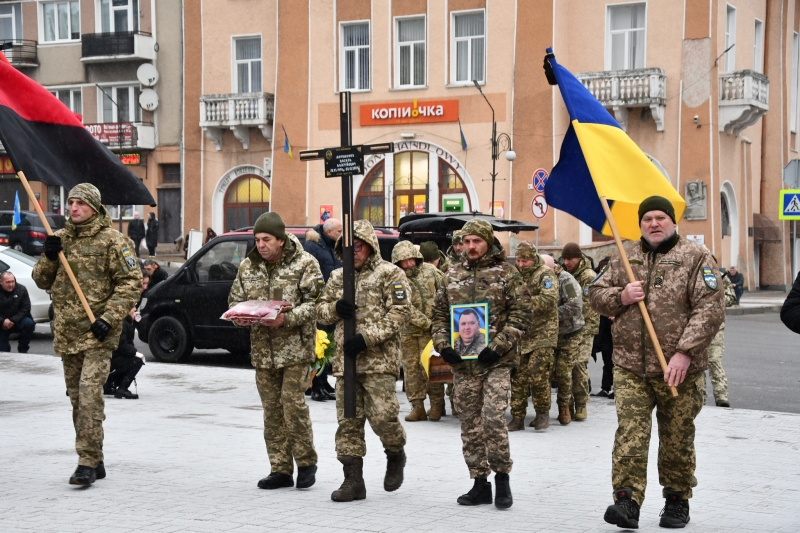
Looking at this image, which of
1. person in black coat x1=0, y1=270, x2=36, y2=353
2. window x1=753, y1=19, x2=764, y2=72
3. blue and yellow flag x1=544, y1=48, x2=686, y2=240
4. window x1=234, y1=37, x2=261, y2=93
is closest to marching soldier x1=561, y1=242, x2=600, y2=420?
blue and yellow flag x1=544, y1=48, x2=686, y2=240

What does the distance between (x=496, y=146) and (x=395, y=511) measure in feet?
96.2

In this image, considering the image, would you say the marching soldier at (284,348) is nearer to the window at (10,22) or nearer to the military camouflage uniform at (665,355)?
the military camouflage uniform at (665,355)

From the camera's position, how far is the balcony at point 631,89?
3441cm

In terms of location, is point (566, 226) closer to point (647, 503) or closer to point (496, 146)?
point (496, 146)

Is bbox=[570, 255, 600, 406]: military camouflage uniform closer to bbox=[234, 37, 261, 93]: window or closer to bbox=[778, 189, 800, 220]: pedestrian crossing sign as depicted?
bbox=[778, 189, 800, 220]: pedestrian crossing sign

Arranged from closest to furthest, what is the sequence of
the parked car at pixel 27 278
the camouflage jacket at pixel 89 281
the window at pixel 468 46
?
the camouflage jacket at pixel 89 281 < the parked car at pixel 27 278 < the window at pixel 468 46

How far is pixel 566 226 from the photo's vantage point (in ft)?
118

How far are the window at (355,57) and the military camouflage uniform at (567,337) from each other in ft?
90.3

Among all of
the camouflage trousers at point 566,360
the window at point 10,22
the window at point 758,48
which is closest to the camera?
the camouflage trousers at point 566,360

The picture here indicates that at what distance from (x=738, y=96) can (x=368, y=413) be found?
2948 centimetres

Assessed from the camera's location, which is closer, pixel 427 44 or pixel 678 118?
pixel 678 118

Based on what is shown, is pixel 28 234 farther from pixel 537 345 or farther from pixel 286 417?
pixel 286 417

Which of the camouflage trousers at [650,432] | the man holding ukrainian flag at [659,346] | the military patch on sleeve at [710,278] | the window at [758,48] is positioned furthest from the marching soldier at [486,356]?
the window at [758,48]

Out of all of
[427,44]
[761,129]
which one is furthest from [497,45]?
[761,129]
